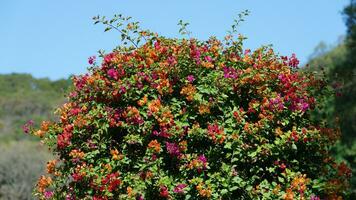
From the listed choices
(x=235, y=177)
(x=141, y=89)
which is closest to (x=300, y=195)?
(x=235, y=177)

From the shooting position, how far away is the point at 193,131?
5.74 m

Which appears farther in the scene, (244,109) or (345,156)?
(345,156)

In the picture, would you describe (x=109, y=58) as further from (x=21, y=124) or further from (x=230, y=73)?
(x=21, y=124)

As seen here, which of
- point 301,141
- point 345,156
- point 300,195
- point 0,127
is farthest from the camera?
point 0,127

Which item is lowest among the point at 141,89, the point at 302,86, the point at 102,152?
the point at 102,152

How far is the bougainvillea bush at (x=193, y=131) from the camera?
5.74 m

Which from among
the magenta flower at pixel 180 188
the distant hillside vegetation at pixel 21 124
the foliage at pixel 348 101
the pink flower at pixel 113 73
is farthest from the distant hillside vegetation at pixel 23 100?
the magenta flower at pixel 180 188

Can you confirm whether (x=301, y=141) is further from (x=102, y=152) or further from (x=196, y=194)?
(x=102, y=152)

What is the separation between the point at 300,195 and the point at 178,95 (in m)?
1.59

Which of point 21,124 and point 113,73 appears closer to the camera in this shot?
point 113,73

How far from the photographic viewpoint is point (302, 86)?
21.1ft

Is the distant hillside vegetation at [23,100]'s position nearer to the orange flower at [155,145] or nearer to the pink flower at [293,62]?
the pink flower at [293,62]

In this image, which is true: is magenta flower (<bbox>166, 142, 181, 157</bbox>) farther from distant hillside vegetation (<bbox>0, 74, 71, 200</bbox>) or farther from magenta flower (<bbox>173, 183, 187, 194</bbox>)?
distant hillside vegetation (<bbox>0, 74, 71, 200</bbox>)

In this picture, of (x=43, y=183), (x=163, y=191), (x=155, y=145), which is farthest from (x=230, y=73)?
(x=43, y=183)
